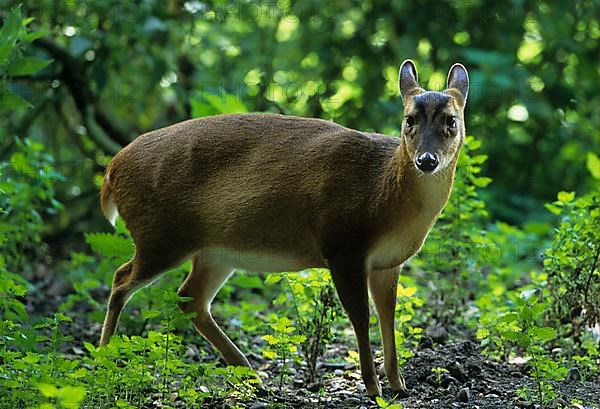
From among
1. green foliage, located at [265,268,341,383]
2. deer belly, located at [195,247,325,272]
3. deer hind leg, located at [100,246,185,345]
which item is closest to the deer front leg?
deer belly, located at [195,247,325,272]

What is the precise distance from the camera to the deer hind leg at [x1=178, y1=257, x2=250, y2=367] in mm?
5520

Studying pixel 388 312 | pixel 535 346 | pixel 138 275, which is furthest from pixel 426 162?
pixel 138 275

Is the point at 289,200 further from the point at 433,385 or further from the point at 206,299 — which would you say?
the point at 433,385

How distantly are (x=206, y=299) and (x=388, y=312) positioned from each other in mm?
1024

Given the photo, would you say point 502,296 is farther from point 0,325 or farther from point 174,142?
point 0,325

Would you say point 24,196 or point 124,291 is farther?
point 24,196

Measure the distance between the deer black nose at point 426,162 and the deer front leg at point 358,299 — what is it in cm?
60

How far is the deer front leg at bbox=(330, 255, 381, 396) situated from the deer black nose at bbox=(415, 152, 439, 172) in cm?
60

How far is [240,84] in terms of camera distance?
983 centimetres

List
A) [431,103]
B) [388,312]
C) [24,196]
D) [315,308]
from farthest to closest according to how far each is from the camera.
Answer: [24,196] < [315,308] < [388,312] < [431,103]

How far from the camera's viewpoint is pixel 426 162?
453cm

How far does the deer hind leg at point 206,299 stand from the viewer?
18.1 ft

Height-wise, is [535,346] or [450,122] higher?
[450,122]

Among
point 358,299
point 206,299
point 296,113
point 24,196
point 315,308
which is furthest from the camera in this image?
point 296,113
